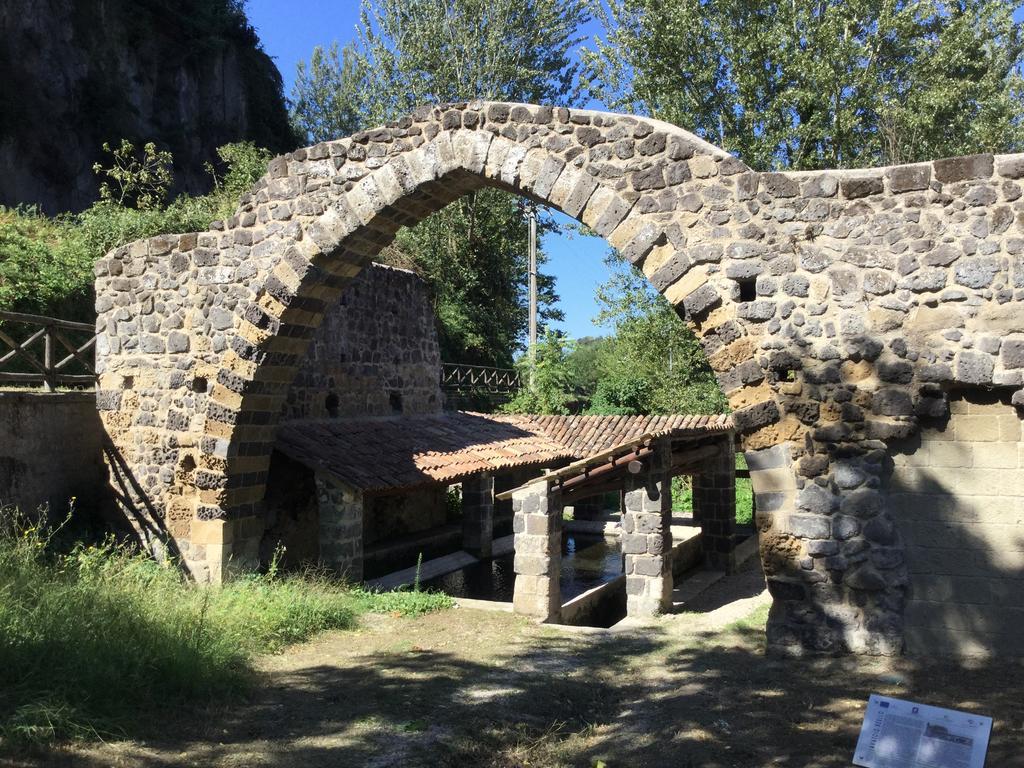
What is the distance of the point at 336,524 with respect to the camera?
9.10 m

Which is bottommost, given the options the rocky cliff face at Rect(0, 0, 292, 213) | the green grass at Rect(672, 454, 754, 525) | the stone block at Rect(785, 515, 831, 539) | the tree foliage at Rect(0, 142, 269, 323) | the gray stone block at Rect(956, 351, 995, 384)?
the green grass at Rect(672, 454, 754, 525)

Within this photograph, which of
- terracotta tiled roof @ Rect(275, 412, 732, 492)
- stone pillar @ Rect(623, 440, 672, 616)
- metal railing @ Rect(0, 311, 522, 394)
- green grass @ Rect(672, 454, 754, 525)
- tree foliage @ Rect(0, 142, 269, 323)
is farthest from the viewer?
green grass @ Rect(672, 454, 754, 525)

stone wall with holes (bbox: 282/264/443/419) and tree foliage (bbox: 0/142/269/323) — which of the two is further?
tree foliage (bbox: 0/142/269/323)

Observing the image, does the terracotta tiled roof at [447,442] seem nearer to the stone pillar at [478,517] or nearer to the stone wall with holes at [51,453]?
the stone pillar at [478,517]

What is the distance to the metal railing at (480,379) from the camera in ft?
65.0

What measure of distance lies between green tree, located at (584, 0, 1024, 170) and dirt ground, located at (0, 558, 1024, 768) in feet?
44.7

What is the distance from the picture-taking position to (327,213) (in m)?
7.23

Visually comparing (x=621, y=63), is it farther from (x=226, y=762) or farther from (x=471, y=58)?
(x=226, y=762)

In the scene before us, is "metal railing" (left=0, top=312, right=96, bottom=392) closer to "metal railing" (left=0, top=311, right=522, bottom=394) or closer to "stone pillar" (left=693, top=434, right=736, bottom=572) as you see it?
"metal railing" (left=0, top=311, right=522, bottom=394)

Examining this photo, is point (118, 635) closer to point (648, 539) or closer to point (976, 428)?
point (976, 428)

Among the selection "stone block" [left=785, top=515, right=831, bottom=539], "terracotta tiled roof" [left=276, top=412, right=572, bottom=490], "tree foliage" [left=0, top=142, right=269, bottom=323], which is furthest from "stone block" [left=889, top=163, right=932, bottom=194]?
"tree foliage" [left=0, top=142, right=269, bottom=323]

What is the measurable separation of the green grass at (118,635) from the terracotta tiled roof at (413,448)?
2.07 m

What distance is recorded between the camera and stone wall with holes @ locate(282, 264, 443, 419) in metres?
10.4

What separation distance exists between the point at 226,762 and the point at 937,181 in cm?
543
